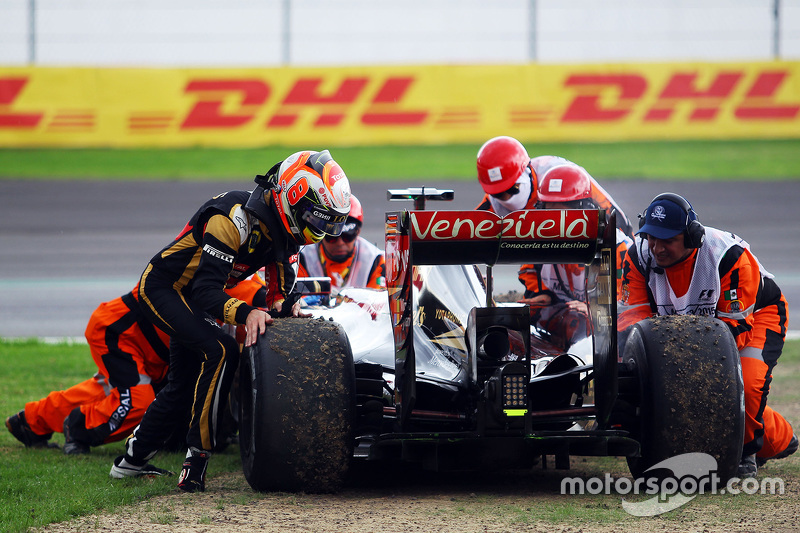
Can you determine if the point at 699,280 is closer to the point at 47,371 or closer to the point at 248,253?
the point at 248,253

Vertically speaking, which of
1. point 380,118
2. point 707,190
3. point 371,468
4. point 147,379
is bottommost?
point 371,468

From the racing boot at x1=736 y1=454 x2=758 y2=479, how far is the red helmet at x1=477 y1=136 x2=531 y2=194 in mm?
2863

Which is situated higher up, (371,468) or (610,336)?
(610,336)

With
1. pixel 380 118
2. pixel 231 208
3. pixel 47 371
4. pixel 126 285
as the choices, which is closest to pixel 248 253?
pixel 231 208

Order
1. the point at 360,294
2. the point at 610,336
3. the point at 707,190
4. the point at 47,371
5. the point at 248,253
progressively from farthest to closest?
the point at 707,190 < the point at 47,371 < the point at 360,294 < the point at 248,253 < the point at 610,336

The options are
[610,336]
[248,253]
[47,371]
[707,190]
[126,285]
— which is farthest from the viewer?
[707,190]

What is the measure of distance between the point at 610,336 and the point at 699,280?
1238 millimetres

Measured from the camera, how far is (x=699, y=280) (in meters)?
6.14

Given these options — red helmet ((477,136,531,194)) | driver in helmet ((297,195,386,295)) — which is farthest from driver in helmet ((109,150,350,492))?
red helmet ((477,136,531,194))

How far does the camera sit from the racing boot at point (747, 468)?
19.0 feet

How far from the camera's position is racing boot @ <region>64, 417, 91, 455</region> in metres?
6.70

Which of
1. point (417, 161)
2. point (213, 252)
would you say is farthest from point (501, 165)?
point (417, 161)

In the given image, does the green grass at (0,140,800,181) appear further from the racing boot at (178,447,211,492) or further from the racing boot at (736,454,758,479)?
the racing boot at (178,447,211,492)

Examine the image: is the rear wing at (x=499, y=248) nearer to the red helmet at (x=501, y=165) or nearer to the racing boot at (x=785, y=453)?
the racing boot at (x=785, y=453)
